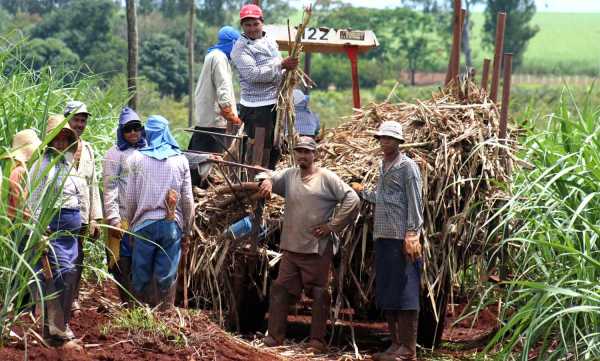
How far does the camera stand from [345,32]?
11781 millimetres

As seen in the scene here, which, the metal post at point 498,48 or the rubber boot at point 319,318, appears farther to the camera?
the metal post at point 498,48

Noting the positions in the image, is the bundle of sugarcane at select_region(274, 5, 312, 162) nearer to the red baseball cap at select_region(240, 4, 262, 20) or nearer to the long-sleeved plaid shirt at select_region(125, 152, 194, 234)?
the red baseball cap at select_region(240, 4, 262, 20)

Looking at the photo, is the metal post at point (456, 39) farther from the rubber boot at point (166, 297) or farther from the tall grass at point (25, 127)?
the rubber boot at point (166, 297)

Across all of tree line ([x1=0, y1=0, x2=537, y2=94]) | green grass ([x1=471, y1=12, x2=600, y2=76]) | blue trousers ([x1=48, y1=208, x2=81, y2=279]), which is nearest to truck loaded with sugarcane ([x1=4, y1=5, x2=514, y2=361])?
blue trousers ([x1=48, y1=208, x2=81, y2=279])

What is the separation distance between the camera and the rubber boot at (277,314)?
27.7 ft

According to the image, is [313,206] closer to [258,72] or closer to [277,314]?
[277,314]

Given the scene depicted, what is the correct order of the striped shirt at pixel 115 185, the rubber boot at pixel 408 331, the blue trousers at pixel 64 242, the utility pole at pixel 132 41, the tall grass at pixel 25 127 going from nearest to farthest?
the tall grass at pixel 25 127
the blue trousers at pixel 64 242
the striped shirt at pixel 115 185
the rubber boot at pixel 408 331
the utility pole at pixel 132 41

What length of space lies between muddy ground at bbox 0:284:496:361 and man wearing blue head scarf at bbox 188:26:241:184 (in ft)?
4.85

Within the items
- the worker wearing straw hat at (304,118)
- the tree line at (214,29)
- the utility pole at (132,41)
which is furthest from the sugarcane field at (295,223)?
the tree line at (214,29)

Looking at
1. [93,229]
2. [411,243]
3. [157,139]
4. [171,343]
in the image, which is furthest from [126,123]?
[411,243]

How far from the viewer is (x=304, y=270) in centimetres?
842

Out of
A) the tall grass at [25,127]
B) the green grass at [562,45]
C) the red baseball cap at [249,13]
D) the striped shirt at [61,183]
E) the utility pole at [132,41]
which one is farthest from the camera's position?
the green grass at [562,45]

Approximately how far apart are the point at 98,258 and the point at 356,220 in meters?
2.12

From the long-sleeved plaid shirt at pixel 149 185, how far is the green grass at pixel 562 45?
4976 centimetres
